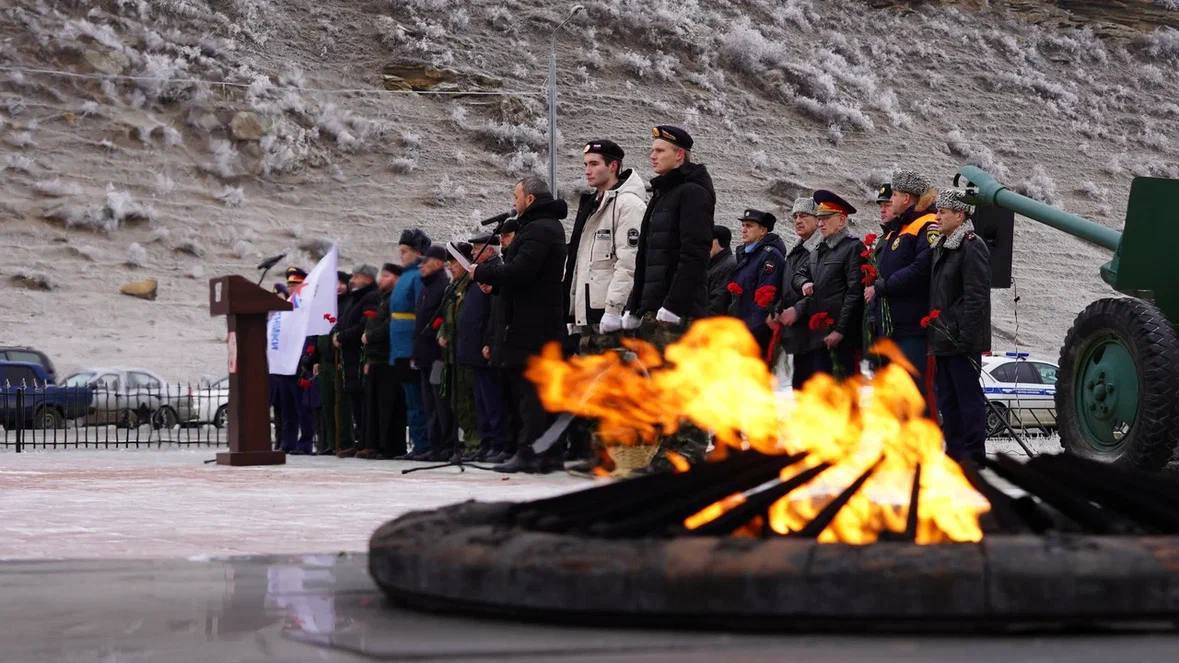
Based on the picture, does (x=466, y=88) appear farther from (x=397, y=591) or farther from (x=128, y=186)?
(x=397, y=591)

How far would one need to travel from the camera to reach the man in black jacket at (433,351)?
1556 cm

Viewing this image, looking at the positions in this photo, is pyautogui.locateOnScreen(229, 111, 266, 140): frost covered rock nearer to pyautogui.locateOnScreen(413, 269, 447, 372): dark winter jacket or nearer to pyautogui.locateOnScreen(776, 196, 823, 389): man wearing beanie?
pyautogui.locateOnScreen(413, 269, 447, 372): dark winter jacket

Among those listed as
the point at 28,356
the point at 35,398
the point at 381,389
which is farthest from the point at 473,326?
the point at 28,356

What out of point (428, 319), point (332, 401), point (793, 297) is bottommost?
Result: point (332, 401)

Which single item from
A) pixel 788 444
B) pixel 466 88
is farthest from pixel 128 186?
pixel 788 444

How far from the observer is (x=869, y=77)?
6256cm

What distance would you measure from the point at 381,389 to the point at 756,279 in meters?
4.63

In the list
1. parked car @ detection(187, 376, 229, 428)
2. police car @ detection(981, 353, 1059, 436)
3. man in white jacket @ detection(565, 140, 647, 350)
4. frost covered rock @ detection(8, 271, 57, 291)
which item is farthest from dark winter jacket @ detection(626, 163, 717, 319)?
frost covered rock @ detection(8, 271, 57, 291)

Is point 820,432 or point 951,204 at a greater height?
point 951,204

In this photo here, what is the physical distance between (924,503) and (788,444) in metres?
1.00

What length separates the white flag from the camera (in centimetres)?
1808

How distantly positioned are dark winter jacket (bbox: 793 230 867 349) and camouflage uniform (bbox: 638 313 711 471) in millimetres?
2013

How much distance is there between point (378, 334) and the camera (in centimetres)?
1677

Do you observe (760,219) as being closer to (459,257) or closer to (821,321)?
(821,321)
